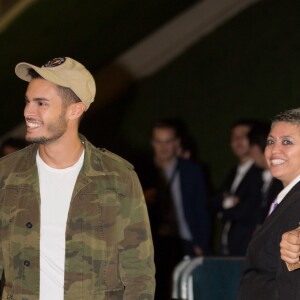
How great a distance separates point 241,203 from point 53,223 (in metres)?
3.55

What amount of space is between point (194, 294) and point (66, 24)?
8.64 ft

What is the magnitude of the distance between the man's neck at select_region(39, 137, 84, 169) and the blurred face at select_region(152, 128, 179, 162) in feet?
11.7

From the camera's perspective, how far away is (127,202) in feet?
12.9

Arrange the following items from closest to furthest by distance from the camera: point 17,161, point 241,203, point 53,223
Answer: point 53,223
point 17,161
point 241,203

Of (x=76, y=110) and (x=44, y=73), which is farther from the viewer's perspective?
(x=76, y=110)

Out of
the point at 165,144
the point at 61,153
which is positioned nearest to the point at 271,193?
the point at 165,144

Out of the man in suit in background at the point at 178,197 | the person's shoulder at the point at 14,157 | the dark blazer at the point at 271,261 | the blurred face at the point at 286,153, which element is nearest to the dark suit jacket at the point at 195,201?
the man in suit in background at the point at 178,197

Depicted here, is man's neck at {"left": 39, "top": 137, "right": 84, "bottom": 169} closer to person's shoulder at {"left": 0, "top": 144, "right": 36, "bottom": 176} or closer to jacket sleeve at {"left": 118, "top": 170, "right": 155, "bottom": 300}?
person's shoulder at {"left": 0, "top": 144, "right": 36, "bottom": 176}

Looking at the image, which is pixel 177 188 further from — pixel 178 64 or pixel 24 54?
pixel 178 64

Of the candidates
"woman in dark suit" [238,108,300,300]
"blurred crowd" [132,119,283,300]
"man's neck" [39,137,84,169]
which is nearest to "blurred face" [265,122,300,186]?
"woman in dark suit" [238,108,300,300]

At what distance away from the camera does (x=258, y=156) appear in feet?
23.4

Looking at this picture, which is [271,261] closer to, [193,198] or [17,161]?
[17,161]

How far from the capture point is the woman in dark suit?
3.89 metres

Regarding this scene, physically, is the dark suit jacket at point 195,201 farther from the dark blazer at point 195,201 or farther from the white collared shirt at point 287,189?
the white collared shirt at point 287,189
